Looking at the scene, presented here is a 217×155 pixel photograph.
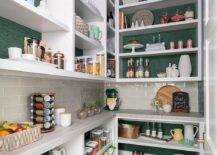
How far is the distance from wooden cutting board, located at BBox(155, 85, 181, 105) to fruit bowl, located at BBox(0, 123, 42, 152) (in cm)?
175

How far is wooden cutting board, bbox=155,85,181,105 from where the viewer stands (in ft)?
8.25

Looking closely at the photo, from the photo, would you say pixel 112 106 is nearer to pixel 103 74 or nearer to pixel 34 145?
pixel 103 74

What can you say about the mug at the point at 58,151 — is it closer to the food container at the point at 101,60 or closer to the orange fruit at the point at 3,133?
the orange fruit at the point at 3,133

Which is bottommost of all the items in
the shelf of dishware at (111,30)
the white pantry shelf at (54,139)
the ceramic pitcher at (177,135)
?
the ceramic pitcher at (177,135)

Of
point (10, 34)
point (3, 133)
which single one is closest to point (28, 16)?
point (10, 34)

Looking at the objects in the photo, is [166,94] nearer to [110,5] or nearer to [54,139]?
[110,5]

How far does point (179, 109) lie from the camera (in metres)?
2.37

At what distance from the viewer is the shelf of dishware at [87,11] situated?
5.74ft

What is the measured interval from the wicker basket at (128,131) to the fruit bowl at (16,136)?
4.53 feet

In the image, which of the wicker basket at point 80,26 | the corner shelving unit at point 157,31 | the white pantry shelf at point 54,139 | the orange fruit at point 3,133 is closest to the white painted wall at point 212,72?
the white pantry shelf at point 54,139

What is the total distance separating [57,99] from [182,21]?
1.60m

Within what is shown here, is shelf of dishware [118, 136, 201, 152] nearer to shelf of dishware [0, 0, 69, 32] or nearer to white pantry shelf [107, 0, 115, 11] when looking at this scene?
shelf of dishware [0, 0, 69, 32]

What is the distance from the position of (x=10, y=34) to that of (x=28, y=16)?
7.5 inches

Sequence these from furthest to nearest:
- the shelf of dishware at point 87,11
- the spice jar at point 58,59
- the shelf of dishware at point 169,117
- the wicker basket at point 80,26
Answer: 1. the shelf of dishware at point 169,117
2. the shelf of dishware at point 87,11
3. the wicker basket at point 80,26
4. the spice jar at point 58,59
